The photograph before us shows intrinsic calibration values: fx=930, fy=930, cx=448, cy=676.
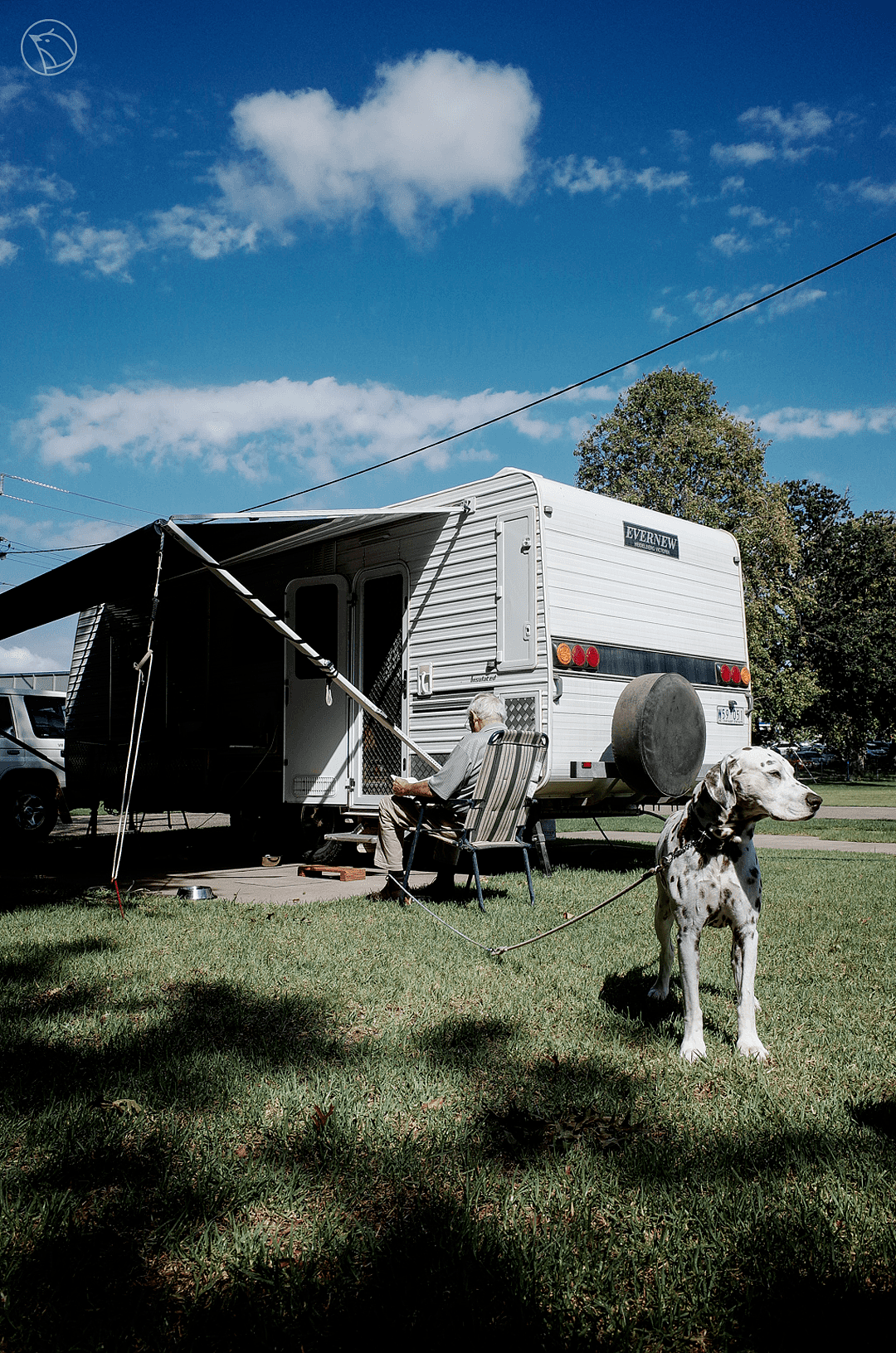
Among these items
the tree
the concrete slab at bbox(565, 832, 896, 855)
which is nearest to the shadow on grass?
the concrete slab at bbox(565, 832, 896, 855)

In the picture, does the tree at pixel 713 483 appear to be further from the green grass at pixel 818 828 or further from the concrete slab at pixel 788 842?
the concrete slab at pixel 788 842

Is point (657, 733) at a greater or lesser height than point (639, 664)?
lesser

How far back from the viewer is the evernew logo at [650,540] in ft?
25.1

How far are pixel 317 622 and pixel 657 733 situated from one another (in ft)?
12.6

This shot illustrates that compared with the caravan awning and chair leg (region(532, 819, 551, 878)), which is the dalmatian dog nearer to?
chair leg (region(532, 819, 551, 878))

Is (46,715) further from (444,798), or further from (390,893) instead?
(444,798)

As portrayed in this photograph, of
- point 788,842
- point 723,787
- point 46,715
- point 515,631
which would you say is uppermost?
point 515,631

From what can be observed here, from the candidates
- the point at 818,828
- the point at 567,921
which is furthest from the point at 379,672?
the point at 818,828

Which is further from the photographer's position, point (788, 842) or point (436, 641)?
point (788, 842)

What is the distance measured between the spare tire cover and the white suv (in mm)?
8040

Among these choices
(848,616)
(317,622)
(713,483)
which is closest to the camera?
(317,622)

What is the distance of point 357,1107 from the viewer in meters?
2.62

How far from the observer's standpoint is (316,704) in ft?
29.1

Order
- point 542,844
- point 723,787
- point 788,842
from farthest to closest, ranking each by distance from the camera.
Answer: point 788,842 → point 542,844 → point 723,787
